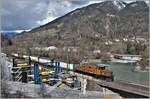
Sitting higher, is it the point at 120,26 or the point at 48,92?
the point at 120,26

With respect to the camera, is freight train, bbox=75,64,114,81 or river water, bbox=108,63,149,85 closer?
river water, bbox=108,63,149,85

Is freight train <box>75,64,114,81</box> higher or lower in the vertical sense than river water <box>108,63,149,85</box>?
higher

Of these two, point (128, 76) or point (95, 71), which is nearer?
point (95, 71)

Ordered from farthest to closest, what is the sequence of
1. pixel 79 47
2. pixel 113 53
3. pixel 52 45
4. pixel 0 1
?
pixel 113 53
pixel 79 47
pixel 52 45
pixel 0 1

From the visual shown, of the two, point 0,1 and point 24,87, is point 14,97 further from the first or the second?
point 0,1

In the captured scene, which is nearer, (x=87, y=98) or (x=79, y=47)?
(x=87, y=98)

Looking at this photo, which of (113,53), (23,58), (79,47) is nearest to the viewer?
(23,58)

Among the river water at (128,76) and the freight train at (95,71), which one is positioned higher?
the freight train at (95,71)

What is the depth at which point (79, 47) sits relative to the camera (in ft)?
35.7

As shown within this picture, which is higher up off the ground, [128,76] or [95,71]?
[95,71]

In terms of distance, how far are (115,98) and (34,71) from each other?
235cm

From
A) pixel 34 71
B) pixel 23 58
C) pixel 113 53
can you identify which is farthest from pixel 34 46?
pixel 113 53

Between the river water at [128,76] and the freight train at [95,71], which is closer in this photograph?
the river water at [128,76]

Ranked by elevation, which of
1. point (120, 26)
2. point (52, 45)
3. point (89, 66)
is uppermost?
point (120, 26)
